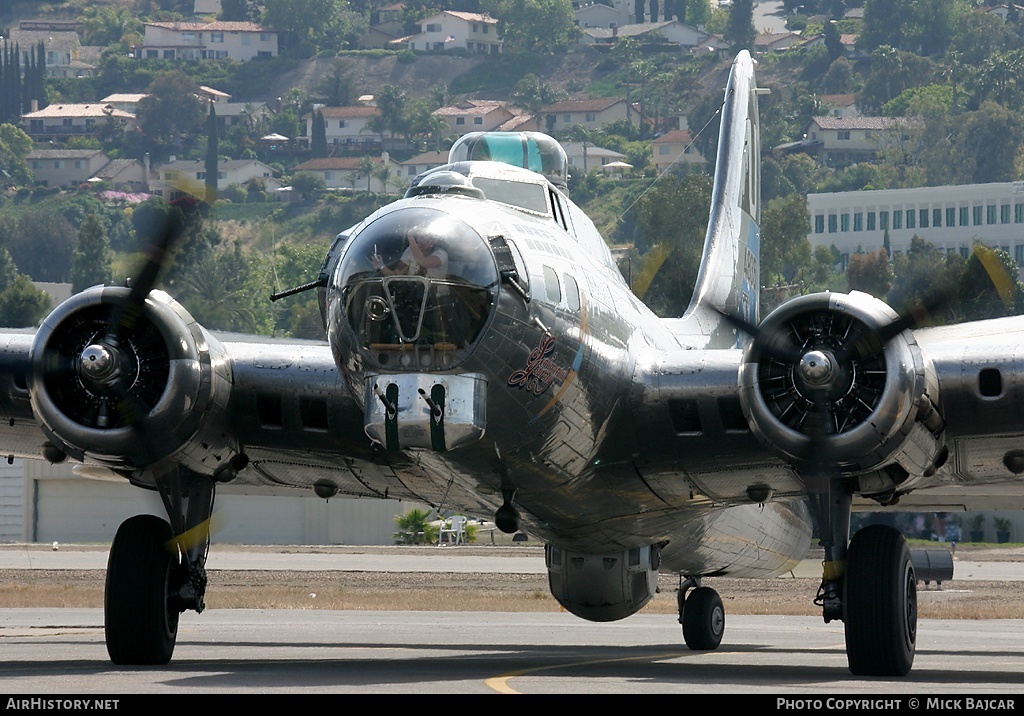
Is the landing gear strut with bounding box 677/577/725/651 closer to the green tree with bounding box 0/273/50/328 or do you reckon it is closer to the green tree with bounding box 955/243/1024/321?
the green tree with bounding box 955/243/1024/321

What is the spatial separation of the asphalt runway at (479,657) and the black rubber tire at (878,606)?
12.0 inches

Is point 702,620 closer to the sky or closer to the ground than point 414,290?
closer to the ground

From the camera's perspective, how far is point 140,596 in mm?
19328

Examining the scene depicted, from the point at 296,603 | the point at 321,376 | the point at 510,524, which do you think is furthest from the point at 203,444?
the point at 296,603

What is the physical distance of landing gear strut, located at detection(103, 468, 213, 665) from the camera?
63.2ft

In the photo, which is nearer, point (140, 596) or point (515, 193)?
point (515, 193)

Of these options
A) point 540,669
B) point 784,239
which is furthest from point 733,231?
point 784,239

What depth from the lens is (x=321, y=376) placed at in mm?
18938

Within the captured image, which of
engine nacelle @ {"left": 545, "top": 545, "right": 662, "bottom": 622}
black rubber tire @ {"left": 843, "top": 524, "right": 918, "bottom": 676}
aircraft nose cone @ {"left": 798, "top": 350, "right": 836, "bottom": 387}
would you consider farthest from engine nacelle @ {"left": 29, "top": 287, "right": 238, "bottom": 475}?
black rubber tire @ {"left": 843, "top": 524, "right": 918, "bottom": 676}

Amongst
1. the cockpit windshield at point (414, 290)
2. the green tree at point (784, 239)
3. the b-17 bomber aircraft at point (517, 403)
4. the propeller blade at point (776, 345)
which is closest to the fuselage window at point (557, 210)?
the b-17 bomber aircraft at point (517, 403)

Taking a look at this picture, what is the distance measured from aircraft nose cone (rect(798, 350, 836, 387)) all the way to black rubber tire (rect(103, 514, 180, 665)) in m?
→ 7.32

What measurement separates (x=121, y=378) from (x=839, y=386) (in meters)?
7.18

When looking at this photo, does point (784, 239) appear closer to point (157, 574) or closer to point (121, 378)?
point (157, 574)

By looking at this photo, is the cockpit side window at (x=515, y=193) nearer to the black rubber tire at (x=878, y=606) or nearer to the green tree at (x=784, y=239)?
the black rubber tire at (x=878, y=606)
